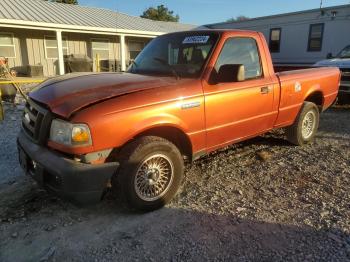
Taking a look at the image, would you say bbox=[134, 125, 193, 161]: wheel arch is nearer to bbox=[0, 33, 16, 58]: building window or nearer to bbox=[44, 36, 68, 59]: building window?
bbox=[0, 33, 16, 58]: building window

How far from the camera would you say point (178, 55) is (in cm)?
432

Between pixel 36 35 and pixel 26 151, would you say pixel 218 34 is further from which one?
pixel 36 35

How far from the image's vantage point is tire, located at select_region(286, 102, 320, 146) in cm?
562

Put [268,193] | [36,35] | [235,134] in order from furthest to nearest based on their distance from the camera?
[36,35] → [235,134] → [268,193]

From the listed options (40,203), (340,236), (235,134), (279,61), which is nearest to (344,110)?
(235,134)

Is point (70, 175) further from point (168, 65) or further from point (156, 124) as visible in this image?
point (168, 65)

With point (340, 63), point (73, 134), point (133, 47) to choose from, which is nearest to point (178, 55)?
point (73, 134)

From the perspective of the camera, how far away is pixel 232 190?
4.10 m

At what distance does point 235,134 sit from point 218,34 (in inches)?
51.7

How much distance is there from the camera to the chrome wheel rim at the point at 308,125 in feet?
19.4

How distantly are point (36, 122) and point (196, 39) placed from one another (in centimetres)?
224

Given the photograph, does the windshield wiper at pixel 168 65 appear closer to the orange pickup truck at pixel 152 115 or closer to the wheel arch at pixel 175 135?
the orange pickup truck at pixel 152 115

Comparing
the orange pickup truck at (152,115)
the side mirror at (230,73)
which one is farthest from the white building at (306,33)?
the side mirror at (230,73)

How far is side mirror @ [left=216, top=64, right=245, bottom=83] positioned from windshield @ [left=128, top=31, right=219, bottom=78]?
0.80 feet
